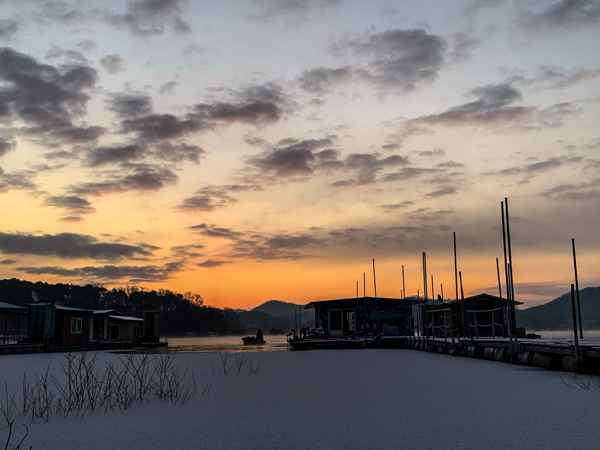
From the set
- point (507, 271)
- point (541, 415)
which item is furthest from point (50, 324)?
point (541, 415)

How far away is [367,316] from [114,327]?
24.1 metres

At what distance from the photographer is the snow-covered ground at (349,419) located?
8.38 meters

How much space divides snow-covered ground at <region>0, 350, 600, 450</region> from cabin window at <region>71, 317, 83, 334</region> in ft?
93.7

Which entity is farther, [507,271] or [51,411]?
[507,271]

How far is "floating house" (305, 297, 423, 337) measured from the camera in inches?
1900

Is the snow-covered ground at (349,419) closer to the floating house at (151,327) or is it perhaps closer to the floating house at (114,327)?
the floating house at (114,327)

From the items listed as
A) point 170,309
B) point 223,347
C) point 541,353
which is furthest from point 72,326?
point 170,309

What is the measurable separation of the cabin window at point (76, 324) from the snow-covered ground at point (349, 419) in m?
28.6

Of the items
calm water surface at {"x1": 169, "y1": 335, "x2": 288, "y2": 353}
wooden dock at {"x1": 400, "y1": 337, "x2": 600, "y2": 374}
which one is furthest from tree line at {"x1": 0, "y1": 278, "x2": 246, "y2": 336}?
wooden dock at {"x1": 400, "y1": 337, "x2": 600, "y2": 374}

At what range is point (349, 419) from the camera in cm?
1016

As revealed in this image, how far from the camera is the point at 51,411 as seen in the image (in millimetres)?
11180

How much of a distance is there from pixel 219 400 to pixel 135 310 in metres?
170

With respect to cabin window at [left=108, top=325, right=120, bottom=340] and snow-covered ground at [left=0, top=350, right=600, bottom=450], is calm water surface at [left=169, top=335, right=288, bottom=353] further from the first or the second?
snow-covered ground at [left=0, top=350, right=600, bottom=450]

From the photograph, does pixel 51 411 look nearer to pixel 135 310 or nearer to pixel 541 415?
pixel 541 415
